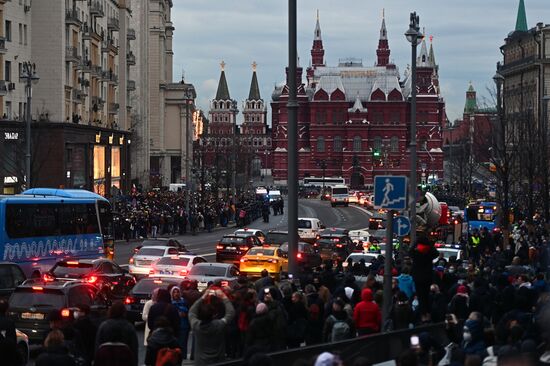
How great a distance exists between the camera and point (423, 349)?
1578 centimetres

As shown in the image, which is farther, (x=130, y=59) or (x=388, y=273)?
(x=130, y=59)

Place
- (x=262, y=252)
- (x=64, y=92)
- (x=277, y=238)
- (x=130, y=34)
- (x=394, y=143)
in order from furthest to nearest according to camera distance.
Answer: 1. (x=394, y=143)
2. (x=130, y=34)
3. (x=64, y=92)
4. (x=277, y=238)
5. (x=262, y=252)

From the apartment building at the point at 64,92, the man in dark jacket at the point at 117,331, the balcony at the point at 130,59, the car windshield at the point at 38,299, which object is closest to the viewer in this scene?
the man in dark jacket at the point at 117,331

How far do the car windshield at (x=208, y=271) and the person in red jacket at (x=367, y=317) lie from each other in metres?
11.5

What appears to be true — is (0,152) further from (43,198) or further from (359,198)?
(359,198)

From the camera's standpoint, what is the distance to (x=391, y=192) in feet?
67.3

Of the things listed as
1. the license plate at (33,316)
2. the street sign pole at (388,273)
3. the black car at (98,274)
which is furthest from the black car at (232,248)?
the street sign pole at (388,273)

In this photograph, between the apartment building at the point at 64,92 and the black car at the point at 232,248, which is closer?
the black car at the point at 232,248

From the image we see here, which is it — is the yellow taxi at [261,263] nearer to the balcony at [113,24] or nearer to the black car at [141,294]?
the black car at [141,294]

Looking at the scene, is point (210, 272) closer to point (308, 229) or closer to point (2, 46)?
point (308, 229)

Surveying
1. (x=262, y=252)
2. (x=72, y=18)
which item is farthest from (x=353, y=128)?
(x=262, y=252)

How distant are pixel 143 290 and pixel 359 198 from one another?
11136cm

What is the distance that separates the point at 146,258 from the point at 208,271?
7552mm

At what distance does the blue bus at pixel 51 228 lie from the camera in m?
36.6
